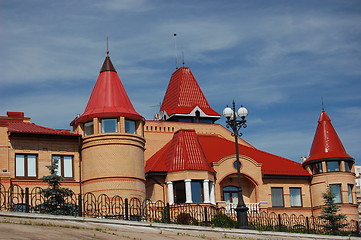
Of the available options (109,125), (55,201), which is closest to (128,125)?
(109,125)

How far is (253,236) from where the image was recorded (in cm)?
3095

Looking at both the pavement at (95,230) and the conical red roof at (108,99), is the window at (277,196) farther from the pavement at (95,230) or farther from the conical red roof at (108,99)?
the pavement at (95,230)

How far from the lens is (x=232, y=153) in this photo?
161 ft

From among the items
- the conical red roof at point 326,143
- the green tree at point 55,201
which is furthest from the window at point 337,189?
the green tree at point 55,201

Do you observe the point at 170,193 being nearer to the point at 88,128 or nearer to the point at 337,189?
the point at 88,128

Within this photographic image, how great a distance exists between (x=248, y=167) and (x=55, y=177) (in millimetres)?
17932

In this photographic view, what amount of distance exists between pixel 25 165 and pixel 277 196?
18.9 metres

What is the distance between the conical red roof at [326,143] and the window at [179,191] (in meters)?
11.7

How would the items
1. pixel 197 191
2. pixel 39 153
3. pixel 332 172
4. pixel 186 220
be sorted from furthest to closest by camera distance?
pixel 332 172
pixel 197 191
pixel 39 153
pixel 186 220

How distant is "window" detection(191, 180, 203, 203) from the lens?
146 ft

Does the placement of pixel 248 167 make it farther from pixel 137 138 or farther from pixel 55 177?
pixel 55 177

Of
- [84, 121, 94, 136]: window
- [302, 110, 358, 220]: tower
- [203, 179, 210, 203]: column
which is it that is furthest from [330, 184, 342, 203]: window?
[84, 121, 94, 136]: window

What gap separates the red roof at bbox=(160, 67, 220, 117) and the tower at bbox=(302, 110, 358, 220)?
9.27m

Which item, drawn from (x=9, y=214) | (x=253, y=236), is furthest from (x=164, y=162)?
(x=9, y=214)
